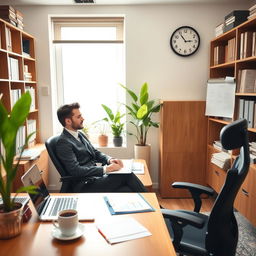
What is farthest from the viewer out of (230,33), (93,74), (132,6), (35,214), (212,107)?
(93,74)

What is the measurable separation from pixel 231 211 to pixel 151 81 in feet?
8.25

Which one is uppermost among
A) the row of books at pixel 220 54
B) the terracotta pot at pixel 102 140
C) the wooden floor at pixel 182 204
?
the row of books at pixel 220 54

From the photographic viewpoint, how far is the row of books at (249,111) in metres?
2.58

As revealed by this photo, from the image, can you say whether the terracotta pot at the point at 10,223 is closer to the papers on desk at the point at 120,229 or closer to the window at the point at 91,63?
the papers on desk at the point at 120,229

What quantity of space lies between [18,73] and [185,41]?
2200mm

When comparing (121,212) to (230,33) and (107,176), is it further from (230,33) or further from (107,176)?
Answer: (230,33)

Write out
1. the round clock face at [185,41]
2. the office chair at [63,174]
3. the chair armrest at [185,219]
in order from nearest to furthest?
1. the chair armrest at [185,219]
2. the office chair at [63,174]
3. the round clock face at [185,41]

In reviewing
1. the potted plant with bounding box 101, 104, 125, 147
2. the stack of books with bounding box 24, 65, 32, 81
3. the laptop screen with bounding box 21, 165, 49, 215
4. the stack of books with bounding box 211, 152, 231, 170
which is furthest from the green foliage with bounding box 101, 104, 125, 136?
the laptop screen with bounding box 21, 165, 49, 215

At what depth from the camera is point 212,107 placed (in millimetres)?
3352

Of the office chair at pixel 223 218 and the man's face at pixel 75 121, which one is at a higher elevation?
the man's face at pixel 75 121

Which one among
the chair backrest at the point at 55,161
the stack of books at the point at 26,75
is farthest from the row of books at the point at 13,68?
the chair backrest at the point at 55,161

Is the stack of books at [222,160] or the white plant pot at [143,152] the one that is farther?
the white plant pot at [143,152]

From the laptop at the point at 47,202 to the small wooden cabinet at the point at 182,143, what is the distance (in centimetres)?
204

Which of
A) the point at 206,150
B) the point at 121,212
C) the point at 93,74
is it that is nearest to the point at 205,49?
the point at 206,150
